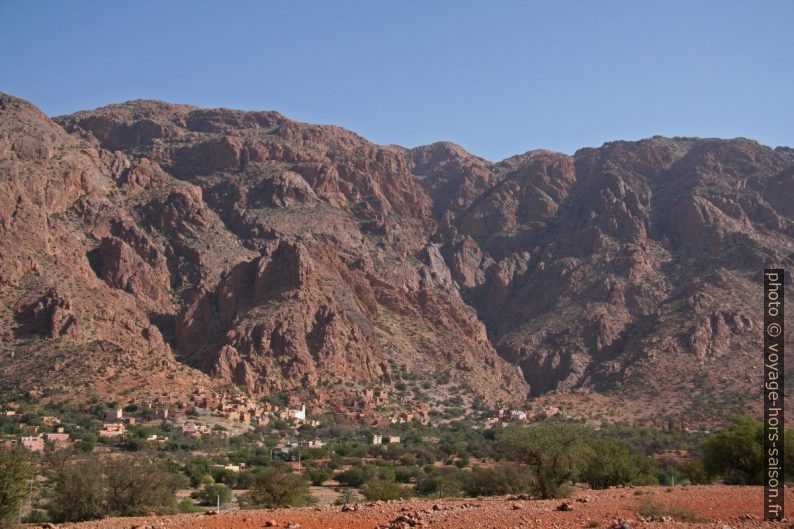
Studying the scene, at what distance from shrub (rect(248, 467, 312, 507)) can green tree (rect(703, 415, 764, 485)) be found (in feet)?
70.9

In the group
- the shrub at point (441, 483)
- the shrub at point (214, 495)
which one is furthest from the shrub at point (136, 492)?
the shrub at point (441, 483)

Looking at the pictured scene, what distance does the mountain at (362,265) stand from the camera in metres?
94.8

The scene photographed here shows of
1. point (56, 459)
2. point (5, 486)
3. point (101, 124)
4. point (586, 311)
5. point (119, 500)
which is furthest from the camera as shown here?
point (101, 124)

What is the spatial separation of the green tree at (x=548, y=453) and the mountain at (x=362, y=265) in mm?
50453

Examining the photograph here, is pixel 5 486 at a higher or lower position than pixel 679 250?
lower

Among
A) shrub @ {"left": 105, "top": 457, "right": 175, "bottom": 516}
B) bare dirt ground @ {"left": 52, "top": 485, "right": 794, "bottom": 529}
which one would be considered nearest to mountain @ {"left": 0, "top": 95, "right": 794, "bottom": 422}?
shrub @ {"left": 105, "top": 457, "right": 175, "bottom": 516}

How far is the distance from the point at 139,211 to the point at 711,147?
380 ft

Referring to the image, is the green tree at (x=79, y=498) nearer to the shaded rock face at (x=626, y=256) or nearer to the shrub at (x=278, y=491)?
the shrub at (x=278, y=491)

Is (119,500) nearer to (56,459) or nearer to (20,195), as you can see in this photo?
(56,459)

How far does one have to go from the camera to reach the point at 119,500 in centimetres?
3359

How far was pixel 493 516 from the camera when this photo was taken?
935 inches

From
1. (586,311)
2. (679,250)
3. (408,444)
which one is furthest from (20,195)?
(679,250)

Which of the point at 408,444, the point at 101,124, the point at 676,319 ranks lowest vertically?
the point at 408,444

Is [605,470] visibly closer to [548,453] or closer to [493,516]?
[548,453]
